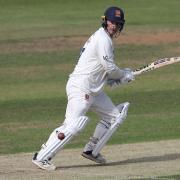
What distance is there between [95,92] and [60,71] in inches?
429

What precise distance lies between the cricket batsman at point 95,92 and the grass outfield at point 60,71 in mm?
1881

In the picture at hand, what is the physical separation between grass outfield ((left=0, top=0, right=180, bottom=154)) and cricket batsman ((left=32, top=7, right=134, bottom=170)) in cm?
188

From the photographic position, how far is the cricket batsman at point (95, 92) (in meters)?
11.1

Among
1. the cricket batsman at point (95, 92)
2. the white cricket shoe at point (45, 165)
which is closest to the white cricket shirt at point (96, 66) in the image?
the cricket batsman at point (95, 92)

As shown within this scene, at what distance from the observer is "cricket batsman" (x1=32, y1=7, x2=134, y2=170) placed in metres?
11.1

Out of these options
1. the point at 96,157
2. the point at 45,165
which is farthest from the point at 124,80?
the point at 45,165

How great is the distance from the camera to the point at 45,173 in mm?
10898

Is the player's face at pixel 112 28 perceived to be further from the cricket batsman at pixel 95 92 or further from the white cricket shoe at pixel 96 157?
the white cricket shoe at pixel 96 157

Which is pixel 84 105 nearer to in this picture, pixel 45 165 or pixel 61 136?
pixel 61 136

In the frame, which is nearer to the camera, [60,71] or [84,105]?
[84,105]

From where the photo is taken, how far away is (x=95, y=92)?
37.3 ft

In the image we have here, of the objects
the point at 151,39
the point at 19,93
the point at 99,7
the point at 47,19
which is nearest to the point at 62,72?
the point at 19,93

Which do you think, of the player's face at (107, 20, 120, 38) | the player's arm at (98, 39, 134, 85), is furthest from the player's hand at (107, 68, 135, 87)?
the player's face at (107, 20, 120, 38)

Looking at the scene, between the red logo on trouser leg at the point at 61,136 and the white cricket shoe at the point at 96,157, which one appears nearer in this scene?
the red logo on trouser leg at the point at 61,136
